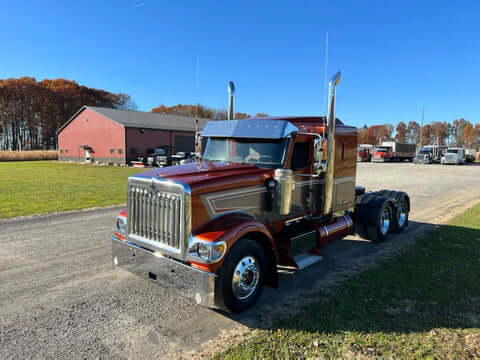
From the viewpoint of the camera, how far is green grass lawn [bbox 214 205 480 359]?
3291mm

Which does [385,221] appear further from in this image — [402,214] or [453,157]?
[453,157]

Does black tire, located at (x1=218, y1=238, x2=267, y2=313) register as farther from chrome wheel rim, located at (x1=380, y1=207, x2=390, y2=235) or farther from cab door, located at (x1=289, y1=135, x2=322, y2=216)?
chrome wheel rim, located at (x1=380, y1=207, x2=390, y2=235)

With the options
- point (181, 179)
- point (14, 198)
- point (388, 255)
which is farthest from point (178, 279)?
point (14, 198)

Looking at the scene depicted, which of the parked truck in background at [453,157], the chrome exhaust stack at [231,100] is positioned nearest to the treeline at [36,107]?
the parked truck in background at [453,157]

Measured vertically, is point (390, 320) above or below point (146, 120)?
below

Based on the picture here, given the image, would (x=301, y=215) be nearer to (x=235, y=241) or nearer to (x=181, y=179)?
(x=235, y=241)

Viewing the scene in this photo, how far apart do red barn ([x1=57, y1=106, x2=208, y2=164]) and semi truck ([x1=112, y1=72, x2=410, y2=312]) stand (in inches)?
1301

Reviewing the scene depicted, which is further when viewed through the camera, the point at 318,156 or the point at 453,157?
the point at 453,157

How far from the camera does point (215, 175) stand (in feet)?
14.1

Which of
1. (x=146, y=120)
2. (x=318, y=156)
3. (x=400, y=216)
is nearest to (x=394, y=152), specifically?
(x=146, y=120)

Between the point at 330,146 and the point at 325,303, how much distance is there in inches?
101

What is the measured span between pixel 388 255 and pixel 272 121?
3.53 m

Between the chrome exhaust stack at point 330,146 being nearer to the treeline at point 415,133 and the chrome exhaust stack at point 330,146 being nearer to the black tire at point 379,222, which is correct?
the black tire at point 379,222

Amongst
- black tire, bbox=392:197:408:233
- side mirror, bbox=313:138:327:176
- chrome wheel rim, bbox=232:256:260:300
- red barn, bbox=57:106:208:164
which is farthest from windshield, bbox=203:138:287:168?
red barn, bbox=57:106:208:164
